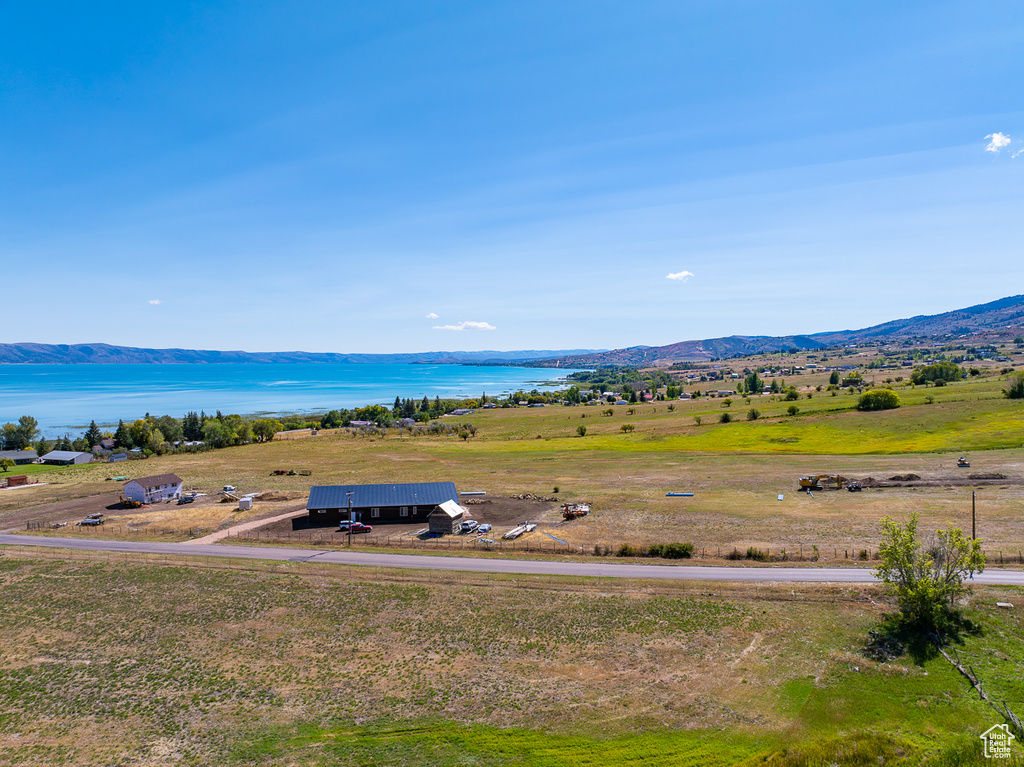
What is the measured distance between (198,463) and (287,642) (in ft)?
297

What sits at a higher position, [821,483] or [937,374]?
[937,374]

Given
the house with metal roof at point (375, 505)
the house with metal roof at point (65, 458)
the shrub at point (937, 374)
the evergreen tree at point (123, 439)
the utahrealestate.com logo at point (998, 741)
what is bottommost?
the utahrealestate.com logo at point (998, 741)

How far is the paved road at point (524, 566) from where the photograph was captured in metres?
40.1

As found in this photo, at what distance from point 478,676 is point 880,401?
129 m

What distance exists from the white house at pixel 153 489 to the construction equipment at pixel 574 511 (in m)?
A: 55.1

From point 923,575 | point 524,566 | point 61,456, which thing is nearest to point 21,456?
point 61,456

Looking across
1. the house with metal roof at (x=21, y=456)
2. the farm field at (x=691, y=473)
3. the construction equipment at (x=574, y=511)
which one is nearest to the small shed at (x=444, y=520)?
the farm field at (x=691, y=473)

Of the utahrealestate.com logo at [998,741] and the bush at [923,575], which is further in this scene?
the bush at [923,575]

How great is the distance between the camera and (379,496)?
2504 inches

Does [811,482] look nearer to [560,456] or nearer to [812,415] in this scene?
[560,456]

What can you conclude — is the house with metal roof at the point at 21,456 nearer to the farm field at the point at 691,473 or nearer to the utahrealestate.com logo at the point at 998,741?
the farm field at the point at 691,473

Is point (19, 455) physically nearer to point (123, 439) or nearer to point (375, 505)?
point (123, 439)

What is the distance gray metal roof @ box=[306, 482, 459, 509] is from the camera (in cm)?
6250

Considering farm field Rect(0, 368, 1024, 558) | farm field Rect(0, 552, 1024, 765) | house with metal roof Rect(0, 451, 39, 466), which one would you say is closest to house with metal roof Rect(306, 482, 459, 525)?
farm field Rect(0, 368, 1024, 558)
